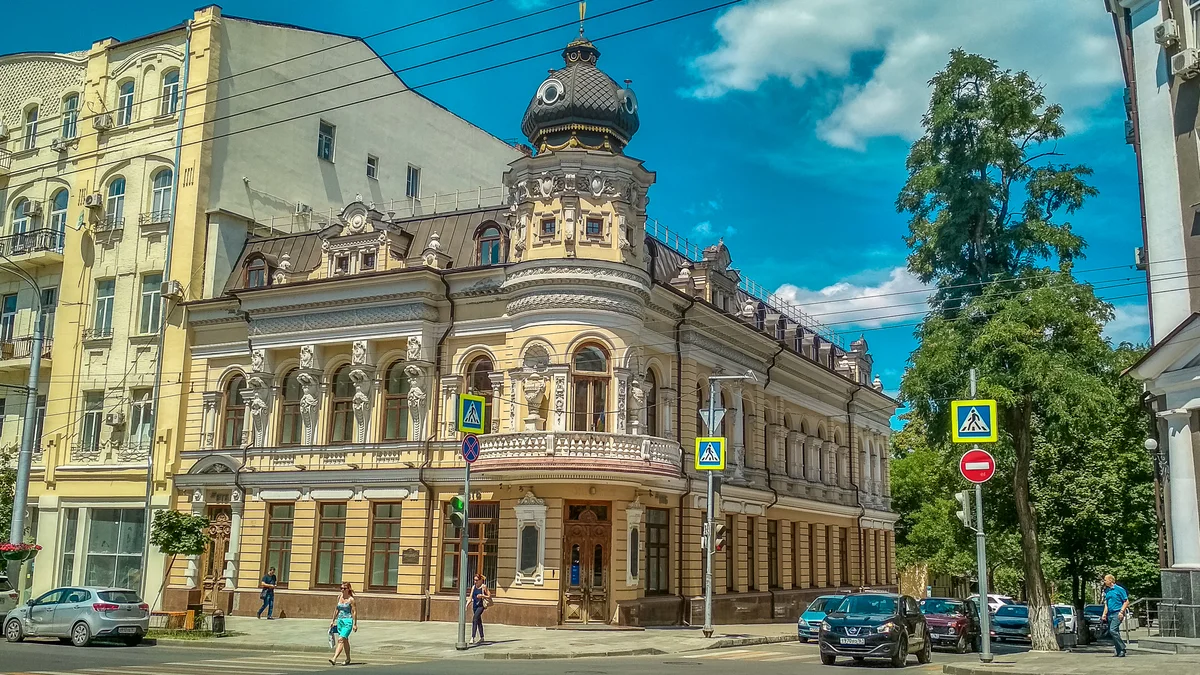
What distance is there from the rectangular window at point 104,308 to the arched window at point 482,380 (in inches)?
647

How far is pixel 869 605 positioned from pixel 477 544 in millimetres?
13614

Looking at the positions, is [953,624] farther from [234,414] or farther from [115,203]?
[115,203]

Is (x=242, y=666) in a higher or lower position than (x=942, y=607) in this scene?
lower

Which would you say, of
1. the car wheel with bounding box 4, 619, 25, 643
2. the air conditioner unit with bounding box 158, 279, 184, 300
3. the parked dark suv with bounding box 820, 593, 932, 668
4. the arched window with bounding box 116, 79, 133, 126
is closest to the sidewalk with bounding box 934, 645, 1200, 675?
the parked dark suv with bounding box 820, 593, 932, 668

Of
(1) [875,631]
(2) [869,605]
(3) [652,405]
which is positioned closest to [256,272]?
(3) [652,405]

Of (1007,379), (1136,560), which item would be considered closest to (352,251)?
(1007,379)

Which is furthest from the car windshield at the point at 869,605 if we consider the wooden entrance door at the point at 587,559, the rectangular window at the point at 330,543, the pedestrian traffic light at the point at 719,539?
the rectangular window at the point at 330,543

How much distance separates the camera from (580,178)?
3228 cm

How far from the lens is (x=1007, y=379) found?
2645 cm

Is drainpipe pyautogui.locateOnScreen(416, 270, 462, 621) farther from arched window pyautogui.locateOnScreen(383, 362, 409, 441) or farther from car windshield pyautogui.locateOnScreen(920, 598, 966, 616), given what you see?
car windshield pyautogui.locateOnScreen(920, 598, 966, 616)

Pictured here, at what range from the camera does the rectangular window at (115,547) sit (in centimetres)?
3809

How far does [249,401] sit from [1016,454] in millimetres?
24938

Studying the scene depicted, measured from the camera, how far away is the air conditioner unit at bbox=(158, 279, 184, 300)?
3834 centimetres

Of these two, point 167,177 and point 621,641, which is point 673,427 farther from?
point 167,177
